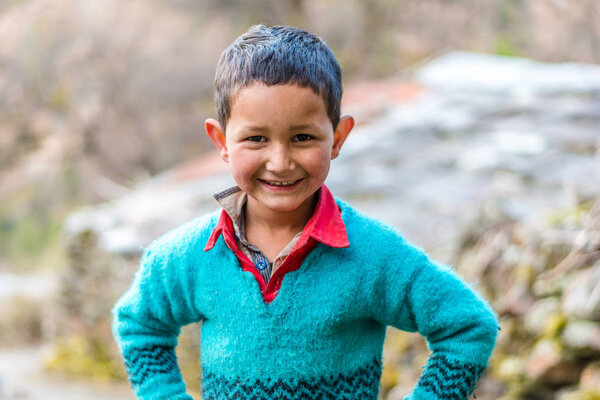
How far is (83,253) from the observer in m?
5.12

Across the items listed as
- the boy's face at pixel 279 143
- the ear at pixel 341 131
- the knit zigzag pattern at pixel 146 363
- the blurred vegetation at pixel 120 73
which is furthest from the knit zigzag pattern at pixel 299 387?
the blurred vegetation at pixel 120 73

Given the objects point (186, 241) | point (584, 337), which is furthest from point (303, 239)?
point (584, 337)

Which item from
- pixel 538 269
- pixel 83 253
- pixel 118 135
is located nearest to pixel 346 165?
pixel 83 253

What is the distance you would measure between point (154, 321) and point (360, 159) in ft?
12.7

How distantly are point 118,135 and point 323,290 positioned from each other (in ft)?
32.0

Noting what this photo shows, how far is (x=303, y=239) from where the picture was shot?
4.59ft

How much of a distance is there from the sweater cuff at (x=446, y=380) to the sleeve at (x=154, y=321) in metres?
0.53

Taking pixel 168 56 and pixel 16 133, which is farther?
pixel 16 133

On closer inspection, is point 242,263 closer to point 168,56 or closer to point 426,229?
point 426,229

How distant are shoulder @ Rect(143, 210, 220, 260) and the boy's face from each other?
176 mm

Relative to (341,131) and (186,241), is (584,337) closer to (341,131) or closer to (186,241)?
(341,131)

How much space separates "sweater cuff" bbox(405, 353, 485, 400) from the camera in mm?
1368

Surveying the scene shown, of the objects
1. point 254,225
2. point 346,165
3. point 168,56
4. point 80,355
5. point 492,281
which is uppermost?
point 168,56

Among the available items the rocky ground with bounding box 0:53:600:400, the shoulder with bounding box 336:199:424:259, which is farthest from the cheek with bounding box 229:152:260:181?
the rocky ground with bounding box 0:53:600:400
